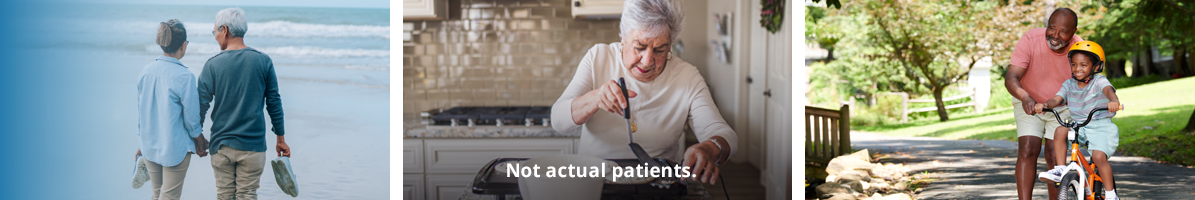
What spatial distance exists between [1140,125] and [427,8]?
6.40 metres

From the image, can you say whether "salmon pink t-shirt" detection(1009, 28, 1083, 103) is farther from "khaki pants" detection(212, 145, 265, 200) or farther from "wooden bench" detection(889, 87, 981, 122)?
"wooden bench" detection(889, 87, 981, 122)

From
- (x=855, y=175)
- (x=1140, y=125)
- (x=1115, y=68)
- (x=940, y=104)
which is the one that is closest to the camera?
(x=855, y=175)

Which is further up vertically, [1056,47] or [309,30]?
[309,30]

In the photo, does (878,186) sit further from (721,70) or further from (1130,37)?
(1130,37)

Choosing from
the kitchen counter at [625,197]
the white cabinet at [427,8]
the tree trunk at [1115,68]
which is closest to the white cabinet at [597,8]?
the white cabinet at [427,8]

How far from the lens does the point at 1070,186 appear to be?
2545 mm

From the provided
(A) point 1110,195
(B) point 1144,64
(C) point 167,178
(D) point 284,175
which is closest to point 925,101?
(B) point 1144,64

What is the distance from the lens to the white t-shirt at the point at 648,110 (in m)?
2.37

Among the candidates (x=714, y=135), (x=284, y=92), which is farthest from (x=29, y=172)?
(x=714, y=135)

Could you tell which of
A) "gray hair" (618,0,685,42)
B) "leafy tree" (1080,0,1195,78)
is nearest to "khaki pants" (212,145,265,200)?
"gray hair" (618,0,685,42)

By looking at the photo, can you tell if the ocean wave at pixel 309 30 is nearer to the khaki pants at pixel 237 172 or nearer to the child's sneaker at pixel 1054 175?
the khaki pants at pixel 237 172

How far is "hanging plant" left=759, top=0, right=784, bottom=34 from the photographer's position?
2453 mm

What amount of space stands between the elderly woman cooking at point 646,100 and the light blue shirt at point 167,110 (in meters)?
1.46

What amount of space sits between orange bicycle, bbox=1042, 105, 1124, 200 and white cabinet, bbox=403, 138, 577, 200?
6.54ft
